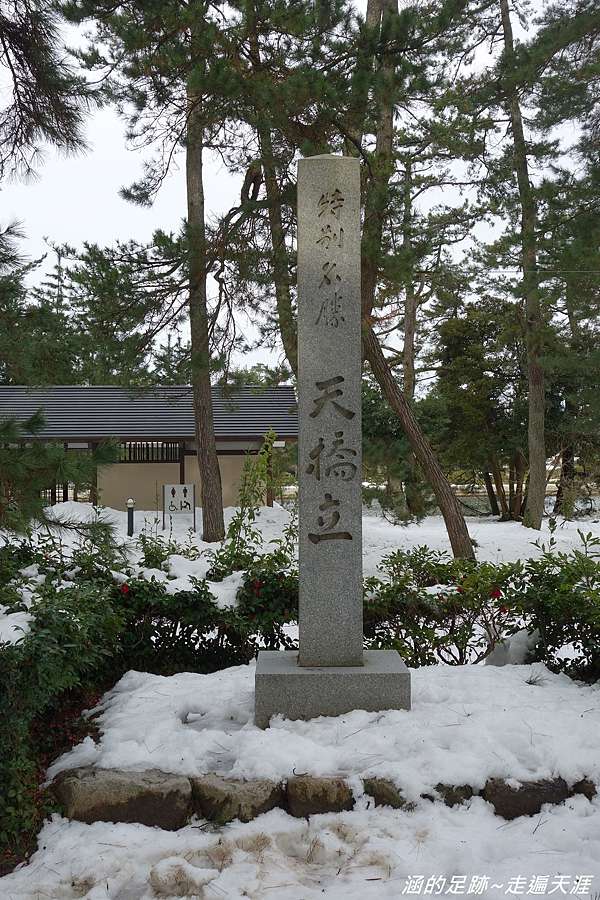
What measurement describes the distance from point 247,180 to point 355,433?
7.93 metres

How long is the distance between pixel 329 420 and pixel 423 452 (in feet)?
19.1

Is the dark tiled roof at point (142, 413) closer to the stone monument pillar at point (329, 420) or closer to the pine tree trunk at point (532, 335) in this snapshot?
the pine tree trunk at point (532, 335)

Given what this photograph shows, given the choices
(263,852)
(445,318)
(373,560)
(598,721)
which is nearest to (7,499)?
(263,852)

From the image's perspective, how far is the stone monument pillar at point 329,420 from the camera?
3863mm

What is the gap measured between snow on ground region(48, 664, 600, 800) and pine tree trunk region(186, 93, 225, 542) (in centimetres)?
663

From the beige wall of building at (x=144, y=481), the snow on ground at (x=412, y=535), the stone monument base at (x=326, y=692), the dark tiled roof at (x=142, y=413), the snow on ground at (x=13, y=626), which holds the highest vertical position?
the dark tiled roof at (x=142, y=413)

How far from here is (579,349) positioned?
17078 millimetres

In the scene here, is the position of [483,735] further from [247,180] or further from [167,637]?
[247,180]

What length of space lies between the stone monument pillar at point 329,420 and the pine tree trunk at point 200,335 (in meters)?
5.44

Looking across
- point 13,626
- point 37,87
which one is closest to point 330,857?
point 13,626

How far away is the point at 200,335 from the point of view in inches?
409

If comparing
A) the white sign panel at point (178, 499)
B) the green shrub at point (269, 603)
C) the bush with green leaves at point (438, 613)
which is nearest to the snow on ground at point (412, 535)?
the white sign panel at point (178, 499)

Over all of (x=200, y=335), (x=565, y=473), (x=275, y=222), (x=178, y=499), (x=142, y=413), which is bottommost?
(x=565, y=473)

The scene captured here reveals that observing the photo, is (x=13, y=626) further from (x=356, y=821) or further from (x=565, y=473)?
(x=565, y=473)
